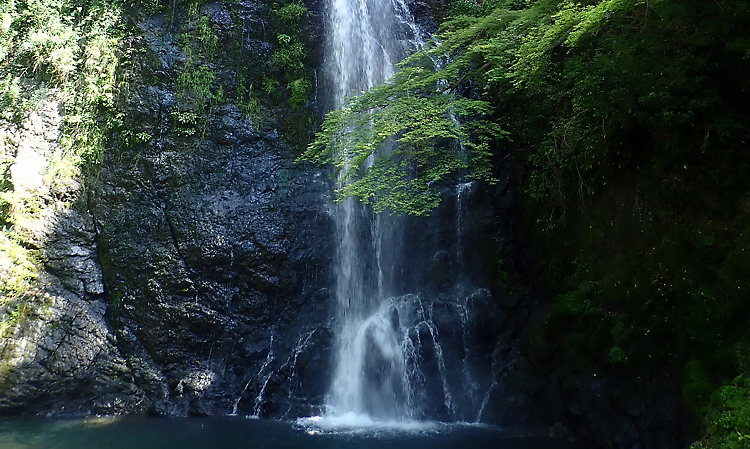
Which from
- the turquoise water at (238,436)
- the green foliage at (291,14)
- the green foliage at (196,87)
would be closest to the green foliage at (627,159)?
the turquoise water at (238,436)

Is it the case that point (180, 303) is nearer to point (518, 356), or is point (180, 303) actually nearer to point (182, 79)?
point (182, 79)

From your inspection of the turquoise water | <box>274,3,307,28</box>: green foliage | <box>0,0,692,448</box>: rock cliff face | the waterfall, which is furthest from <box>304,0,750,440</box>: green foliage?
<box>274,3,307,28</box>: green foliage

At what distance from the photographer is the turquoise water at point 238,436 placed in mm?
5879

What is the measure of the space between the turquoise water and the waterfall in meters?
0.85

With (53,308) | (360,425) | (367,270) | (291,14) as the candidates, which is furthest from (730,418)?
(291,14)

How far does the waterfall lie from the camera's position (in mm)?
7625

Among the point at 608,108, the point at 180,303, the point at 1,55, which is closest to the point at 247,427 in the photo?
the point at 180,303

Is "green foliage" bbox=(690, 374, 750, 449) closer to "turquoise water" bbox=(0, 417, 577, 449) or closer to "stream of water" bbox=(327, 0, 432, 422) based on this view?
"turquoise water" bbox=(0, 417, 577, 449)

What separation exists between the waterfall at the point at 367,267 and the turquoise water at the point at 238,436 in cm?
85

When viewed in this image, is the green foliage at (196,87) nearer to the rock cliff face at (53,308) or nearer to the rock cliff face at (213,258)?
the rock cliff face at (213,258)

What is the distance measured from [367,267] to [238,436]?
136 inches

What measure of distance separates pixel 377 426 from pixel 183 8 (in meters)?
8.86

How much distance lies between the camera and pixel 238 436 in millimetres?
6422

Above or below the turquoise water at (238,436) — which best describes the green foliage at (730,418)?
above
